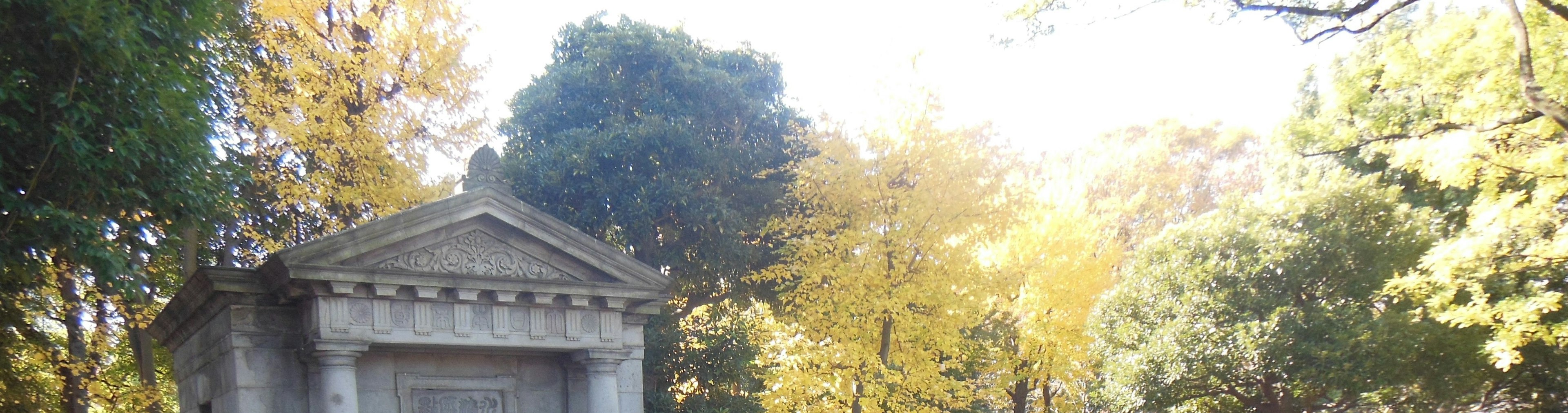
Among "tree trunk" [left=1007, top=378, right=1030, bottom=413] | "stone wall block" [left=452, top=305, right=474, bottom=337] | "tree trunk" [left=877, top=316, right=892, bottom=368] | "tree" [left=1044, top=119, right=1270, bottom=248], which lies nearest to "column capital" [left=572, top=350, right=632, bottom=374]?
"stone wall block" [left=452, top=305, right=474, bottom=337]

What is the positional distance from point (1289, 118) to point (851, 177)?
8.46 metres

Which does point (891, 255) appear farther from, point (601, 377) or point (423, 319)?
point (423, 319)

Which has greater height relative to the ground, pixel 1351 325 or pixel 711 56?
pixel 711 56

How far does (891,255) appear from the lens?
48.1 feet

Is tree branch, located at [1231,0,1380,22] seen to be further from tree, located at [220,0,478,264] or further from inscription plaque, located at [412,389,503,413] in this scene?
tree, located at [220,0,478,264]

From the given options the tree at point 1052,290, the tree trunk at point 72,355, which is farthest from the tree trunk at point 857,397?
the tree trunk at point 72,355

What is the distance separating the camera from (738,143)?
56.9 ft

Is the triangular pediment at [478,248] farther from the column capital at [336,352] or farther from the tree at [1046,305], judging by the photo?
the tree at [1046,305]

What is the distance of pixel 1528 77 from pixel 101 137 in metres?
11.5

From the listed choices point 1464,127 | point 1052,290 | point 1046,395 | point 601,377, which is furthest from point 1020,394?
point 601,377

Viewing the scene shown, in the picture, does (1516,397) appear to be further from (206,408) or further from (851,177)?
(206,408)

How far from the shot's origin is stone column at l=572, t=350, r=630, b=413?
11.3 meters

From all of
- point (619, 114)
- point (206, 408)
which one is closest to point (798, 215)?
point (619, 114)

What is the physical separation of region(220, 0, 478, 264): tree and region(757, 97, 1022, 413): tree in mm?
4930
